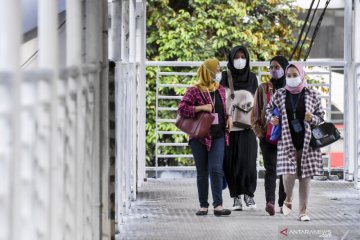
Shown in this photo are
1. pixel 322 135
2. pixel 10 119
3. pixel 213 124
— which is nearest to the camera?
pixel 10 119

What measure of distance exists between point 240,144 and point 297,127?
156 centimetres

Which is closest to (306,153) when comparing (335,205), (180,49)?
(335,205)

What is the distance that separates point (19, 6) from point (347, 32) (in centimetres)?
1280

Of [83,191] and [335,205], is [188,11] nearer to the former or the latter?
[335,205]

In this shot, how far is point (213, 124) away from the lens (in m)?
11.8

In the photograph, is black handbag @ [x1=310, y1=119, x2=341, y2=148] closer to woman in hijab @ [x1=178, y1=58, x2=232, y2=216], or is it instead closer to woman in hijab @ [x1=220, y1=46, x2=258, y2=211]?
woman in hijab @ [x1=178, y1=58, x2=232, y2=216]

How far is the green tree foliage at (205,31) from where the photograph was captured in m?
24.6

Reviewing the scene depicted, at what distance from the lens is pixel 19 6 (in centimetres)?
375

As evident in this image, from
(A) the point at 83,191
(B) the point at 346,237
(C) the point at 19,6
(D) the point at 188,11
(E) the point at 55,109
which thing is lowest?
(B) the point at 346,237

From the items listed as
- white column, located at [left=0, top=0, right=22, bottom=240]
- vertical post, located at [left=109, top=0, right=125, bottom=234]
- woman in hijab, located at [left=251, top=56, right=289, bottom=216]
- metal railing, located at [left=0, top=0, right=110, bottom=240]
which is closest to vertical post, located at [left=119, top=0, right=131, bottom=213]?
vertical post, located at [left=109, top=0, right=125, bottom=234]

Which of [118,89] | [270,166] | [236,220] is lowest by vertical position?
[236,220]

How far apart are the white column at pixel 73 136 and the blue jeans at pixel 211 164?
5.79 meters

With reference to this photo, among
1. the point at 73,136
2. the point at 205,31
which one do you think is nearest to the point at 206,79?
the point at 73,136

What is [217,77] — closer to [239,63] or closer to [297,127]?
[239,63]
